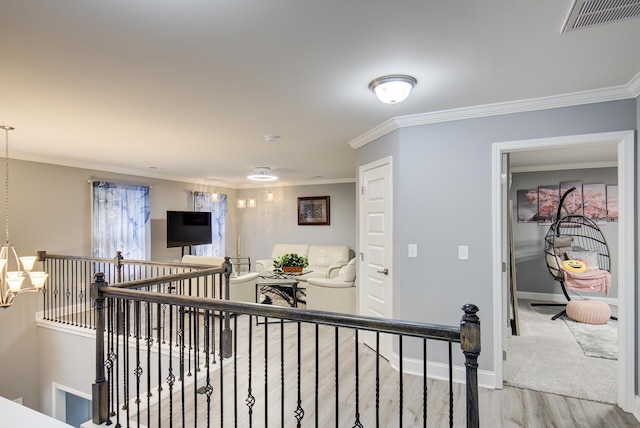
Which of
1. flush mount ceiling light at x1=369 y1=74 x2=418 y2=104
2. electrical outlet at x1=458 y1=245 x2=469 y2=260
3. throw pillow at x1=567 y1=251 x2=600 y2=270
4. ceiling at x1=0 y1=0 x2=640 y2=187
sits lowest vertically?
throw pillow at x1=567 y1=251 x2=600 y2=270

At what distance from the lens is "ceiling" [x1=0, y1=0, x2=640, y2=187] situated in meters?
1.61

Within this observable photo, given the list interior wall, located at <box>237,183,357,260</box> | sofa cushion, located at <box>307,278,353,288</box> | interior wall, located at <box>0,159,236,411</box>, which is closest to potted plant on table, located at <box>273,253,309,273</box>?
sofa cushion, located at <box>307,278,353,288</box>

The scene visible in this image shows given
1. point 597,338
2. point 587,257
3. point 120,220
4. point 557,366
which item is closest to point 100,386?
point 557,366

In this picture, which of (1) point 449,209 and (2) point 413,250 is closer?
(1) point 449,209

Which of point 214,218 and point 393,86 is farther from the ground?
point 393,86

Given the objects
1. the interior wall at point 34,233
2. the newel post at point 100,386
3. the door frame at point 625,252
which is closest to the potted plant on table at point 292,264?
the interior wall at point 34,233

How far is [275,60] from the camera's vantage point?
6.81 feet

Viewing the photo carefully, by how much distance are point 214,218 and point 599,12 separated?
7.38m

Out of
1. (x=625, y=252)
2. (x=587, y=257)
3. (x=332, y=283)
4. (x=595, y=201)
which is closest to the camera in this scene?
(x=625, y=252)

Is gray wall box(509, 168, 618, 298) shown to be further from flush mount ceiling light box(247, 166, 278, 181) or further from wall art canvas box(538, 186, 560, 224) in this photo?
flush mount ceiling light box(247, 166, 278, 181)

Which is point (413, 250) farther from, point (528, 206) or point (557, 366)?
point (528, 206)

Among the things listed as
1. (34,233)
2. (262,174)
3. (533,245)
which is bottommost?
(533,245)

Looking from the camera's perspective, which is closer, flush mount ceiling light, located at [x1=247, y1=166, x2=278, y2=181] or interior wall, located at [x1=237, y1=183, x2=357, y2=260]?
flush mount ceiling light, located at [x1=247, y1=166, x2=278, y2=181]

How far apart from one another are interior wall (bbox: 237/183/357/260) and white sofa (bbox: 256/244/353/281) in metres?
0.30
